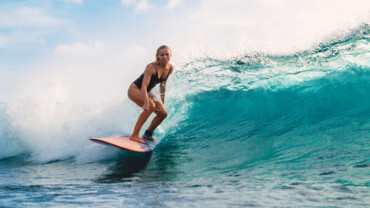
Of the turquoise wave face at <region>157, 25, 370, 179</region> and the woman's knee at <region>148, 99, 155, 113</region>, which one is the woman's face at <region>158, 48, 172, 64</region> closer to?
the woman's knee at <region>148, 99, 155, 113</region>

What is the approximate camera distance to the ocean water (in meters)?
3.32

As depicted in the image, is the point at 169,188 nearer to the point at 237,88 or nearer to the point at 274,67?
the point at 237,88

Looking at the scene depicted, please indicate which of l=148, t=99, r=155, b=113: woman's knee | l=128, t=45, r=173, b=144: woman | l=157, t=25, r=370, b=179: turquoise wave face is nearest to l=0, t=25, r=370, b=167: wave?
l=157, t=25, r=370, b=179: turquoise wave face

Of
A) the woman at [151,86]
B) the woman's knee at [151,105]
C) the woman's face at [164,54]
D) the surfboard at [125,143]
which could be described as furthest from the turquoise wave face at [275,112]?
the woman's face at [164,54]

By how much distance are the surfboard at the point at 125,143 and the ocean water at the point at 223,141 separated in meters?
0.22

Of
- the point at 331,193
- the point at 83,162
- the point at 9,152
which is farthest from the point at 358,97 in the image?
the point at 9,152

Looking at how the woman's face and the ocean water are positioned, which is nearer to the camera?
the ocean water

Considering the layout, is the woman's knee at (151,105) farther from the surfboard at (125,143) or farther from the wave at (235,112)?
the wave at (235,112)

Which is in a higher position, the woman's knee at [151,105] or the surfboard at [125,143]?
the woman's knee at [151,105]

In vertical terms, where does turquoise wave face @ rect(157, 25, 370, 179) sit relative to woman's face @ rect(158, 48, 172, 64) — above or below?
below

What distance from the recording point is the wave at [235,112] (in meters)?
6.11

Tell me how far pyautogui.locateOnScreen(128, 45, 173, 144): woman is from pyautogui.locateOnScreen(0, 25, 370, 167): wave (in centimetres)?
81

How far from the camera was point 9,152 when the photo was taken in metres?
8.62

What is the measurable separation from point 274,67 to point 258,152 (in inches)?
178
